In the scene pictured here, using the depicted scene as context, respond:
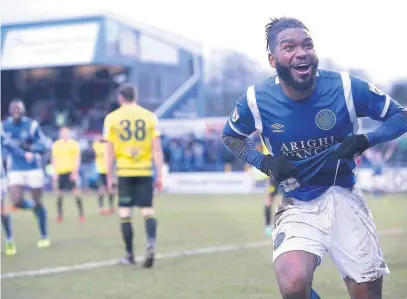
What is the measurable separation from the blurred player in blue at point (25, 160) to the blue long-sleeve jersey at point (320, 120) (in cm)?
698

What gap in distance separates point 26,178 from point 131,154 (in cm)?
281

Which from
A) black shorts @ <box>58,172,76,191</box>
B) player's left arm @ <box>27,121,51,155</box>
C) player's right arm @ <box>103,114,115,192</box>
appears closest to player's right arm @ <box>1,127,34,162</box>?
player's left arm @ <box>27,121,51,155</box>

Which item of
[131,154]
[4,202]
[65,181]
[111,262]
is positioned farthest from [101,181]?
[131,154]

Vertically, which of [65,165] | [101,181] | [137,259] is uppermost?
[65,165]

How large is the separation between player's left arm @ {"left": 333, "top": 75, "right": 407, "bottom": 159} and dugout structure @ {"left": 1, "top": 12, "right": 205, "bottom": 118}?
2762 centimetres

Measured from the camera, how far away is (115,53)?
108 ft

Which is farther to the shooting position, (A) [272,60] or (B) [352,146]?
(A) [272,60]

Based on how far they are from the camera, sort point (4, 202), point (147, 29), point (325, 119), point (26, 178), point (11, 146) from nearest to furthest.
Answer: point (325, 119) → point (4, 202) → point (11, 146) → point (26, 178) → point (147, 29)

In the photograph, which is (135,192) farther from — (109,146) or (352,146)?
(352,146)

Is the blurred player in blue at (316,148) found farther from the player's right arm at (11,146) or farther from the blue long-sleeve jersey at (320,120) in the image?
the player's right arm at (11,146)

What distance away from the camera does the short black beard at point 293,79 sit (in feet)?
14.9

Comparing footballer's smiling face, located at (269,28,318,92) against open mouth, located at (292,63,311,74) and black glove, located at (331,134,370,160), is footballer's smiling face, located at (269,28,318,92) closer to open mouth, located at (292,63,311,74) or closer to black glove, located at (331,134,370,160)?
open mouth, located at (292,63,311,74)

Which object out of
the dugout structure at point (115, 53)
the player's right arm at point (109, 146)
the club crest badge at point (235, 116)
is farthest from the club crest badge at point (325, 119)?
the dugout structure at point (115, 53)

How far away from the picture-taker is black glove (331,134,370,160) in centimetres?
450
